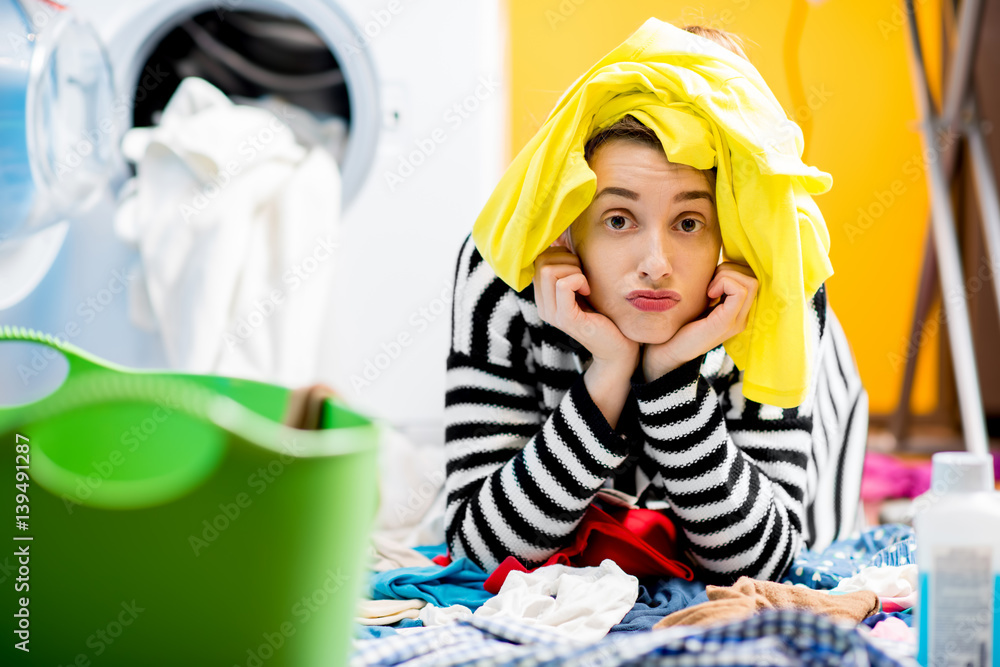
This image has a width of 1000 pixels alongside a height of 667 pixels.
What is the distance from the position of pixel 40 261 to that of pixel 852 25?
7.55ft

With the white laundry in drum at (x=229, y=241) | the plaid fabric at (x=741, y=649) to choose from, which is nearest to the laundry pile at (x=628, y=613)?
the plaid fabric at (x=741, y=649)

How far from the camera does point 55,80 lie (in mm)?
1617

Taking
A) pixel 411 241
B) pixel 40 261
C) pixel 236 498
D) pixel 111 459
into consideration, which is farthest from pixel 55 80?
pixel 236 498

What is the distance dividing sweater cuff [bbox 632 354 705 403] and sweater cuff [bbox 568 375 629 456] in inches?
1.6

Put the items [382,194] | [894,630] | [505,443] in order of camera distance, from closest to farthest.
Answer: [894,630] < [505,443] < [382,194]

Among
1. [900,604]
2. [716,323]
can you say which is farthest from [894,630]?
[716,323]

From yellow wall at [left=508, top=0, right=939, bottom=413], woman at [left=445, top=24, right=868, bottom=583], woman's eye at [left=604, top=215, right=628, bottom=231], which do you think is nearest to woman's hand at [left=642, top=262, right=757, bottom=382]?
woman at [left=445, top=24, right=868, bottom=583]

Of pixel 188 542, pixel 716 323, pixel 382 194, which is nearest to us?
A: pixel 188 542

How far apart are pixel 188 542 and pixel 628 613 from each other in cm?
44

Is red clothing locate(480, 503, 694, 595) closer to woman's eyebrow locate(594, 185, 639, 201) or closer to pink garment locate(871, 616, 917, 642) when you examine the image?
pink garment locate(871, 616, 917, 642)

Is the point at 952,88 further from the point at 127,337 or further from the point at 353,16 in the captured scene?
the point at 127,337

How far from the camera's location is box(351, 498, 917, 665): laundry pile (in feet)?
1.81

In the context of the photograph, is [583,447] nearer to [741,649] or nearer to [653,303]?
[653,303]

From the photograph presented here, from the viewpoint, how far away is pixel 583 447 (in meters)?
0.89
